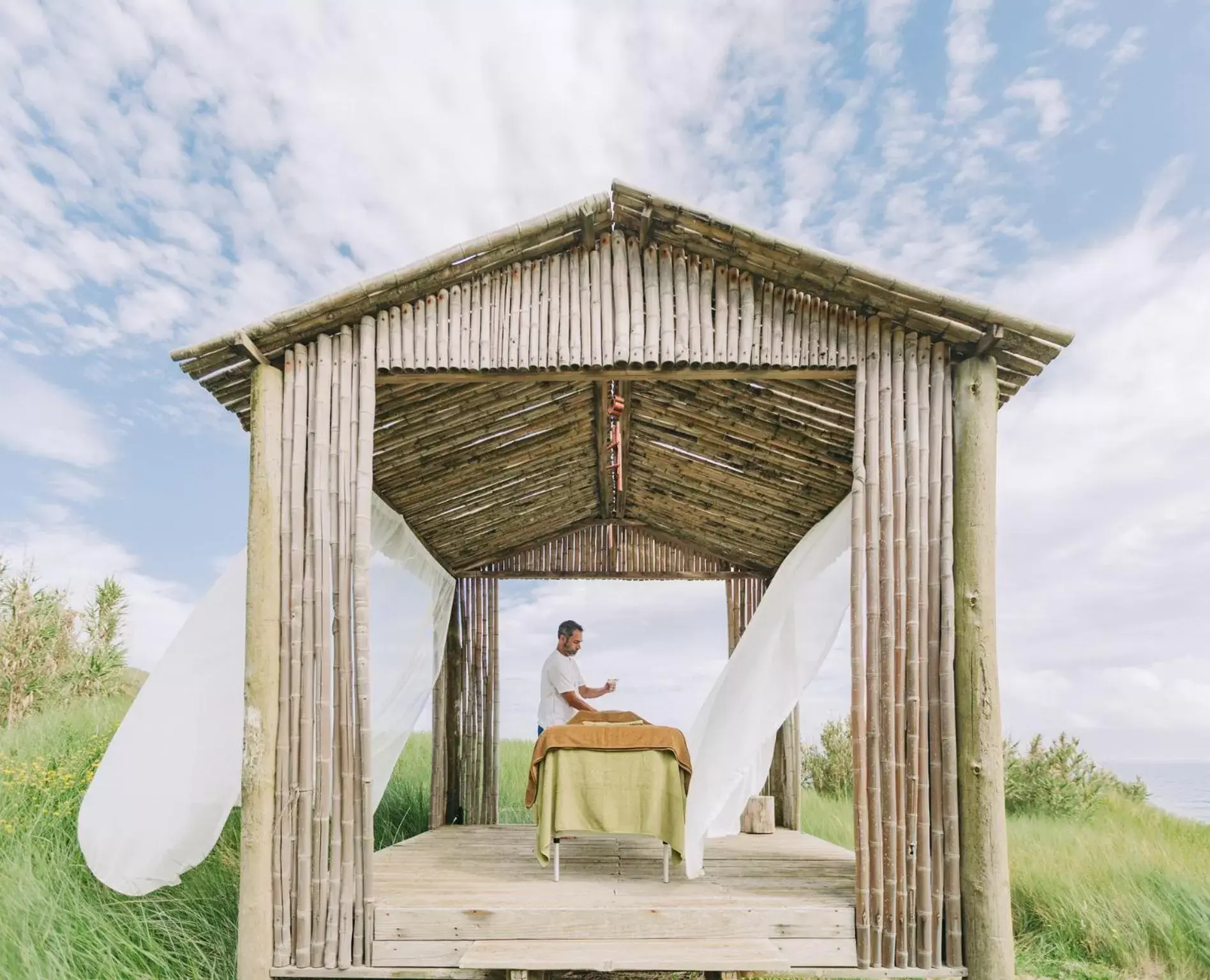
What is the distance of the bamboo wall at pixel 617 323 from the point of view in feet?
14.3

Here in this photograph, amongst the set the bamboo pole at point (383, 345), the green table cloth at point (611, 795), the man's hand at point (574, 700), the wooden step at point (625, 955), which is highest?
the bamboo pole at point (383, 345)

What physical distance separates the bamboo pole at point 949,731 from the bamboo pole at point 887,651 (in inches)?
8.4

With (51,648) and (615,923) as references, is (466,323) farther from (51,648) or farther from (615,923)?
A: (51,648)

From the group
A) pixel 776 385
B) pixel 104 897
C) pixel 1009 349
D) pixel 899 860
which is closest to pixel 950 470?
pixel 1009 349

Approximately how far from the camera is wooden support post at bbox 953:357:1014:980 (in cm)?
405

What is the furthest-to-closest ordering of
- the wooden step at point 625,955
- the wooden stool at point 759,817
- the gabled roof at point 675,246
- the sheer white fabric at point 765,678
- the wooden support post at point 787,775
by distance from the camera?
the wooden support post at point 787,775 < the wooden stool at point 759,817 < the sheer white fabric at point 765,678 < the gabled roof at point 675,246 < the wooden step at point 625,955

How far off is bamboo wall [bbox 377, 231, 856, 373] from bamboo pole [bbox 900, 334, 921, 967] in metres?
0.33

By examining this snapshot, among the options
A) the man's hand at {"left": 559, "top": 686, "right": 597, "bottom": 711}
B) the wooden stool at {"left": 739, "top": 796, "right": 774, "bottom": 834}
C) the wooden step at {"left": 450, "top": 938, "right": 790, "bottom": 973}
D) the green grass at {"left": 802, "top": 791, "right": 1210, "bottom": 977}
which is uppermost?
the man's hand at {"left": 559, "top": 686, "right": 597, "bottom": 711}

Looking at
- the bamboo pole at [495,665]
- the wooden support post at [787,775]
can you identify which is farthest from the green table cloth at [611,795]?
the bamboo pole at [495,665]

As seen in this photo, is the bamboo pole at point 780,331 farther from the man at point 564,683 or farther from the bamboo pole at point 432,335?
the man at point 564,683

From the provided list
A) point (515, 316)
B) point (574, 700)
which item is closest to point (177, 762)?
point (574, 700)

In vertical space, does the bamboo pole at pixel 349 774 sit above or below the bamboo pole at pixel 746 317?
below

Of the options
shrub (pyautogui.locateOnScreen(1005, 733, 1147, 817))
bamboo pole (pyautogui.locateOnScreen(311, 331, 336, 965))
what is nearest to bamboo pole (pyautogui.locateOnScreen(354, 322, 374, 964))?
bamboo pole (pyautogui.locateOnScreen(311, 331, 336, 965))

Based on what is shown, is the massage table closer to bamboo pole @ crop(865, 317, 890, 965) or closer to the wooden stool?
bamboo pole @ crop(865, 317, 890, 965)
